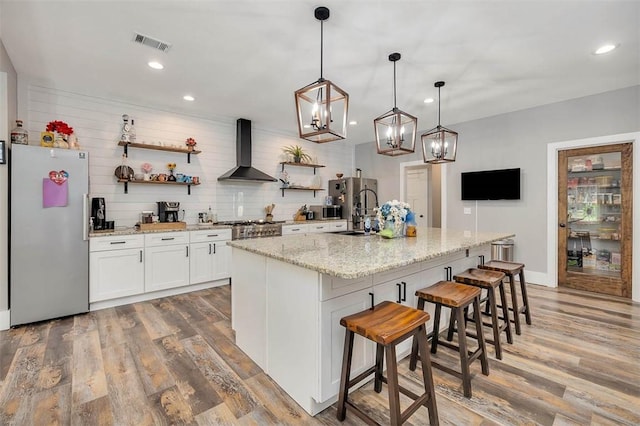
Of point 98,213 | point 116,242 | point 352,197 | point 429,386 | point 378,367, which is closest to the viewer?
point 429,386

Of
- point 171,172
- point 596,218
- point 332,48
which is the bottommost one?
point 596,218

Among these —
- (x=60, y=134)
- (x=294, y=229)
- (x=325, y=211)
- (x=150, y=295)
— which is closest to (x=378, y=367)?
(x=150, y=295)

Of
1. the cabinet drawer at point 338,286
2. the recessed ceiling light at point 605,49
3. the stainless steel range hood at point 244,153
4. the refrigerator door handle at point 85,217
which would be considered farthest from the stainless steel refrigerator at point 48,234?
the recessed ceiling light at point 605,49

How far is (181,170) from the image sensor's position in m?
4.65

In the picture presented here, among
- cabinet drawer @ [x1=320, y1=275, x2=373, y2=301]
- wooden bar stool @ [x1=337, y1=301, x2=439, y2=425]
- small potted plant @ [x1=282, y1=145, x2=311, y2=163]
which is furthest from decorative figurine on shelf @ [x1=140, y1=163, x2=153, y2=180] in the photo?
wooden bar stool @ [x1=337, y1=301, x2=439, y2=425]

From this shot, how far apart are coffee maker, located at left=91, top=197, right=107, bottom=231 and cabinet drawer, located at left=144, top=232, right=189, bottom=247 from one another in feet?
1.79

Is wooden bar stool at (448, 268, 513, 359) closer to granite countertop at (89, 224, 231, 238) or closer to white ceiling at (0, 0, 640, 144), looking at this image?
white ceiling at (0, 0, 640, 144)

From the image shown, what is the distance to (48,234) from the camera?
3.10 meters

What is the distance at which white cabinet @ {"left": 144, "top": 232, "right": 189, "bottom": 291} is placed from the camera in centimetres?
378

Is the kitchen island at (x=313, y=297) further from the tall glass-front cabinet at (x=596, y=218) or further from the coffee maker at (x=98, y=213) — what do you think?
the tall glass-front cabinet at (x=596, y=218)

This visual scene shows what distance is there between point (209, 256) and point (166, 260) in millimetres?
572

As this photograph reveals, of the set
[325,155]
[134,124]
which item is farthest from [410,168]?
[134,124]

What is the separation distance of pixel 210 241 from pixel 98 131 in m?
2.07

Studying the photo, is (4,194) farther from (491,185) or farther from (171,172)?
(491,185)
